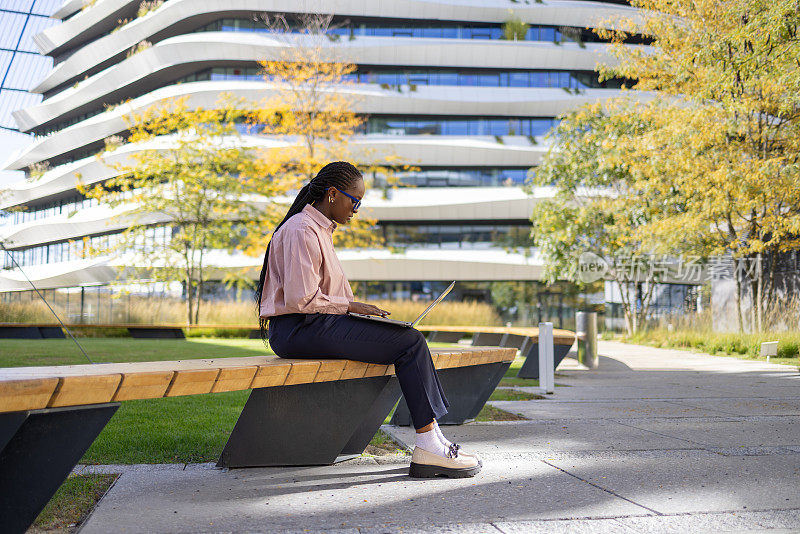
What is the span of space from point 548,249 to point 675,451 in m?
24.6

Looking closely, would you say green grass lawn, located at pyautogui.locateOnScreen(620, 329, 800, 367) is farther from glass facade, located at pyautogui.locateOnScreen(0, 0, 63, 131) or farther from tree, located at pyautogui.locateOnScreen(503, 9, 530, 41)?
→ glass facade, located at pyautogui.locateOnScreen(0, 0, 63, 131)

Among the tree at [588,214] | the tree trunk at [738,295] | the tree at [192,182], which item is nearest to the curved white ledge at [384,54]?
the tree at [192,182]

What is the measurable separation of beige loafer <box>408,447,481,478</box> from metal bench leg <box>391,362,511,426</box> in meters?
1.54

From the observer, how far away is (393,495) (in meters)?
3.48

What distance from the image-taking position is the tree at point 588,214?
25.4m

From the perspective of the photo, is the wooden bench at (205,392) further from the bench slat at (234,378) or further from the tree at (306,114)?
the tree at (306,114)

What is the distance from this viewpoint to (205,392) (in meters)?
2.84

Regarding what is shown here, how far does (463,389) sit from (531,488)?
6.54 feet

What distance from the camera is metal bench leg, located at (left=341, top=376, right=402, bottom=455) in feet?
14.2

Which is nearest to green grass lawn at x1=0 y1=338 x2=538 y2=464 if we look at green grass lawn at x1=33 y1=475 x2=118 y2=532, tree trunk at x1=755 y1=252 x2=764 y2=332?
green grass lawn at x1=33 y1=475 x2=118 y2=532

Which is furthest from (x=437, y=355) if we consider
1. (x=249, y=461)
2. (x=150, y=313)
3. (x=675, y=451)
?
(x=150, y=313)

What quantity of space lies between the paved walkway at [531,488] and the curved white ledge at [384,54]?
36915 millimetres

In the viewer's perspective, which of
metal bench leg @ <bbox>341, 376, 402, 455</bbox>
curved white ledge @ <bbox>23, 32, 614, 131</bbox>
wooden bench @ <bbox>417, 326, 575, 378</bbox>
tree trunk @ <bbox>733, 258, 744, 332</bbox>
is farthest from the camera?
curved white ledge @ <bbox>23, 32, 614, 131</bbox>

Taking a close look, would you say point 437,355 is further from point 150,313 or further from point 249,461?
point 150,313
